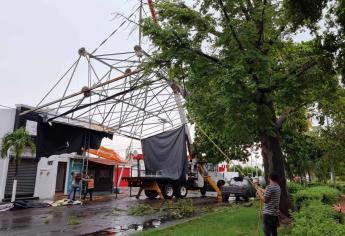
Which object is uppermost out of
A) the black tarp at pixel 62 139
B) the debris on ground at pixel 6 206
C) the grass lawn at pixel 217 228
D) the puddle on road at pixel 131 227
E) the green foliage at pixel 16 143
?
the black tarp at pixel 62 139

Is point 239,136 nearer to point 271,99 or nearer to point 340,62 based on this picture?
Result: point 271,99

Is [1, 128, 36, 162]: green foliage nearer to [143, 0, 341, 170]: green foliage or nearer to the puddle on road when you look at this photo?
the puddle on road

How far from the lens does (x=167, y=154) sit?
23.2 m

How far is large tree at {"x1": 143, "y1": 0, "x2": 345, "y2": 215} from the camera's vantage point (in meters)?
8.57

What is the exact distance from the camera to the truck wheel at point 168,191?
→ 2334 cm

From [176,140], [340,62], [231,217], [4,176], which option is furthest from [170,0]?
[4,176]

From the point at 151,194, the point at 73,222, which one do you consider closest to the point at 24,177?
the point at 151,194

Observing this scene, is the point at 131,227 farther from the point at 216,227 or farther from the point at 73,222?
the point at 216,227

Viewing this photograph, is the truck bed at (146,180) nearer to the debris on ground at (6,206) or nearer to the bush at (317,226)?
the debris on ground at (6,206)

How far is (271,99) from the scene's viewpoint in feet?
31.4

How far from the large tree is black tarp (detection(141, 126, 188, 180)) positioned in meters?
11.4

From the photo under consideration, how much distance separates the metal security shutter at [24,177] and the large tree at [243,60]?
1380 cm

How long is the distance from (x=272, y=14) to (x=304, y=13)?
2813 mm

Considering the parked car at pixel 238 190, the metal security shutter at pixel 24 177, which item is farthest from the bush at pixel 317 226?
the metal security shutter at pixel 24 177
